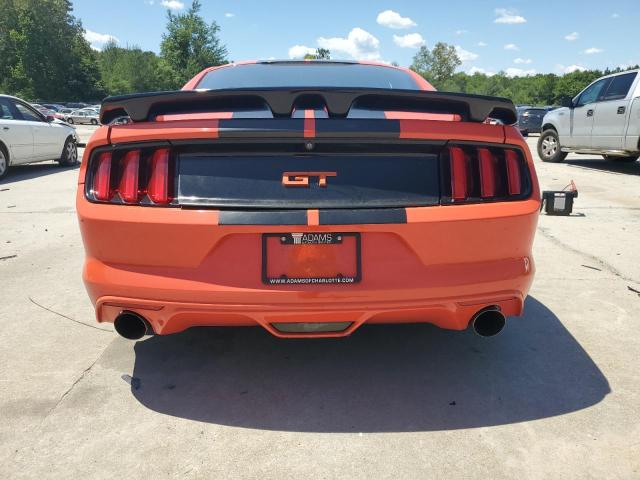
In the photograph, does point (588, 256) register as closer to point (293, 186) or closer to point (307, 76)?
point (307, 76)

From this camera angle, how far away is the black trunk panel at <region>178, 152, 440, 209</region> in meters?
2.21

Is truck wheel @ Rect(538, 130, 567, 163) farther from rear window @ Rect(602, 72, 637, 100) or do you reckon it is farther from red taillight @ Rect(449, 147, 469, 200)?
red taillight @ Rect(449, 147, 469, 200)

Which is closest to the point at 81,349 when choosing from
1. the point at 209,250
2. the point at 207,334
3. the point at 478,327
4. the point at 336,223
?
the point at 207,334

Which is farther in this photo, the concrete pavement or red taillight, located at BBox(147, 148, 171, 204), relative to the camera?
red taillight, located at BBox(147, 148, 171, 204)

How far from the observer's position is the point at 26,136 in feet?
34.2

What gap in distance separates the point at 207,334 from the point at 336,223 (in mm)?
1402

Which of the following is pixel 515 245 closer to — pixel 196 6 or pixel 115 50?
pixel 196 6

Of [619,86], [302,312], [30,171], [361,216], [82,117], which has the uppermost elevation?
[82,117]

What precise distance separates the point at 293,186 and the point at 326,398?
101 centimetres

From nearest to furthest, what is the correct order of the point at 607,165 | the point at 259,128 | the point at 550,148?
the point at 259,128 < the point at 607,165 < the point at 550,148

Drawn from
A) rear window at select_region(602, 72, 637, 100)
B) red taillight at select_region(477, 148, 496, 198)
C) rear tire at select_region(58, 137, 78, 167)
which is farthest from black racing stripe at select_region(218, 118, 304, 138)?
rear tire at select_region(58, 137, 78, 167)

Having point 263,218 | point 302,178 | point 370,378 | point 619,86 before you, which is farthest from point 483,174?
point 619,86

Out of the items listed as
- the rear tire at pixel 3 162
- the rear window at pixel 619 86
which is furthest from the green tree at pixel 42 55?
the rear window at pixel 619 86

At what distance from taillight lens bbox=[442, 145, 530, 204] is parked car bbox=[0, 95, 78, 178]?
10047mm
